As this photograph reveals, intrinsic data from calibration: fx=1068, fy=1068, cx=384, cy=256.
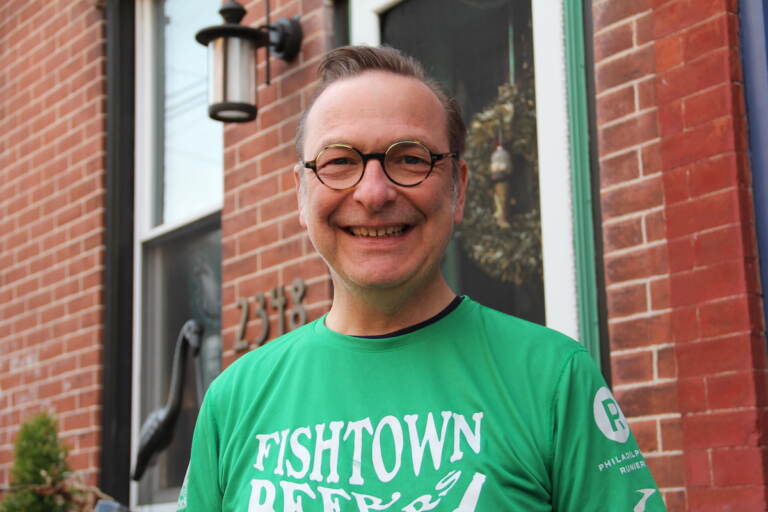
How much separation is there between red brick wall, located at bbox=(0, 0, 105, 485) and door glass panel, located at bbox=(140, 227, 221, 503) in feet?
0.87

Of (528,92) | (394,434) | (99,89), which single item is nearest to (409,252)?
(394,434)

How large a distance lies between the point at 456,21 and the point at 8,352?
11.6 ft

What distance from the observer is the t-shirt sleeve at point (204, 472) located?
5.99ft

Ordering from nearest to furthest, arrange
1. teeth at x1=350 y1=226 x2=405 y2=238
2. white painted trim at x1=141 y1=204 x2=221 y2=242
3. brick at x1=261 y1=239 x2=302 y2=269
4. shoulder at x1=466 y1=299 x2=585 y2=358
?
shoulder at x1=466 y1=299 x2=585 y2=358
teeth at x1=350 y1=226 x2=405 y2=238
brick at x1=261 y1=239 x2=302 y2=269
white painted trim at x1=141 y1=204 x2=221 y2=242

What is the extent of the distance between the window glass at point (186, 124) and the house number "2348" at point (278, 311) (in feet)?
2.64

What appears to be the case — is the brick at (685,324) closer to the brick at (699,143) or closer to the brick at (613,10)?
the brick at (699,143)

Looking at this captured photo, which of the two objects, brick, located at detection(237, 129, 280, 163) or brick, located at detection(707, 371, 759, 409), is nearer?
brick, located at detection(707, 371, 759, 409)

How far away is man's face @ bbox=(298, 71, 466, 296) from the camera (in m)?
1.74

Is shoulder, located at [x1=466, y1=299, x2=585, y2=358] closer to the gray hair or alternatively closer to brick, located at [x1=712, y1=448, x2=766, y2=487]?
the gray hair

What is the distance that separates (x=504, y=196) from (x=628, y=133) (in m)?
0.67

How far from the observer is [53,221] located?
5.88 m

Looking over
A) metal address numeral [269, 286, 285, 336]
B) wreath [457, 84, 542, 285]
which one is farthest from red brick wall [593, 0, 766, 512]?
metal address numeral [269, 286, 285, 336]

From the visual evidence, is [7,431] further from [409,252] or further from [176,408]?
[409,252]

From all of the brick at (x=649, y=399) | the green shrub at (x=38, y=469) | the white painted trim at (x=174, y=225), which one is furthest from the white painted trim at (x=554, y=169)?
the green shrub at (x=38, y=469)
